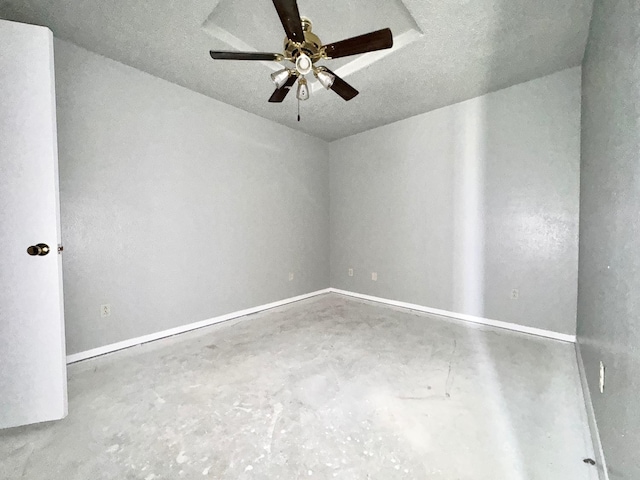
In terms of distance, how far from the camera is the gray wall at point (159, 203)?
7.15 feet

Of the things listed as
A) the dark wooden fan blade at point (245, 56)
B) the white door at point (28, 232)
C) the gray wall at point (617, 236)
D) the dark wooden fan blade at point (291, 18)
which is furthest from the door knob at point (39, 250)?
the gray wall at point (617, 236)

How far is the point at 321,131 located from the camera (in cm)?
399

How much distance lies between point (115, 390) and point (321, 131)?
12.4ft

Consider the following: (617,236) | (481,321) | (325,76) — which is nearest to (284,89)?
(325,76)

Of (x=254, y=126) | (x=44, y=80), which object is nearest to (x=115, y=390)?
(x=44, y=80)

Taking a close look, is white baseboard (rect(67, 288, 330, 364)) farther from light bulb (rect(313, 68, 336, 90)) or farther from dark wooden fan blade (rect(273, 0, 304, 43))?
dark wooden fan blade (rect(273, 0, 304, 43))

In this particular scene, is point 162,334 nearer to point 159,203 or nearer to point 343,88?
point 159,203

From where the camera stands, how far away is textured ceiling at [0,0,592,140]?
1769 millimetres

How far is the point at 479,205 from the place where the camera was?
3.01 m

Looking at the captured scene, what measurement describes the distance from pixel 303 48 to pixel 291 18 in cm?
24

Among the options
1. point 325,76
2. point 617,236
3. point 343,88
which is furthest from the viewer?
point 343,88

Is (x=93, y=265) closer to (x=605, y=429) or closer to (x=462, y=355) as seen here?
(x=462, y=355)

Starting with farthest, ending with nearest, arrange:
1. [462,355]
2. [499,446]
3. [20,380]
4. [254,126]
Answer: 1. [254,126]
2. [462,355]
3. [20,380]
4. [499,446]

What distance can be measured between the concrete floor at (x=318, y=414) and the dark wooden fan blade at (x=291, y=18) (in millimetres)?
2229
